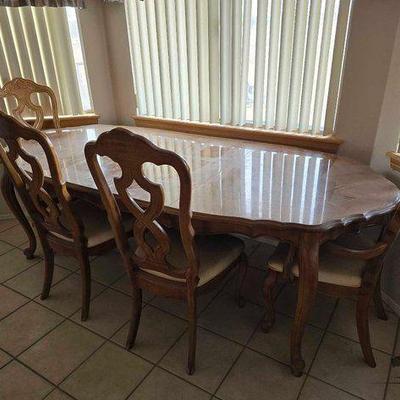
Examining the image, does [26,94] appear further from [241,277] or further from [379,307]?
[379,307]

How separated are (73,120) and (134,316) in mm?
1818

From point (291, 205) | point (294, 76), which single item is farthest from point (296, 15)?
point (291, 205)

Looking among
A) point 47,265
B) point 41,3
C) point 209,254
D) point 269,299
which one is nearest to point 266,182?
point 209,254

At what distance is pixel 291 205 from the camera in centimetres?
127

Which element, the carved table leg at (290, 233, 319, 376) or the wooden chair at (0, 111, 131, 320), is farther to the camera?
the wooden chair at (0, 111, 131, 320)

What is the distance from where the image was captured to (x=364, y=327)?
4.57 feet

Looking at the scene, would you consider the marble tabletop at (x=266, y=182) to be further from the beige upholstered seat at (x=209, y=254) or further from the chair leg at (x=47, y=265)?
the chair leg at (x=47, y=265)

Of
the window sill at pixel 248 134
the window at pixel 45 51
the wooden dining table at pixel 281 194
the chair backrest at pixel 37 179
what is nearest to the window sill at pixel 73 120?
the window at pixel 45 51

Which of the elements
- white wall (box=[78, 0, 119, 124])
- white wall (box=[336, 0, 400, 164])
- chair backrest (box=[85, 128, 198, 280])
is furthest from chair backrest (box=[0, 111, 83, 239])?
white wall (box=[336, 0, 400, 164])

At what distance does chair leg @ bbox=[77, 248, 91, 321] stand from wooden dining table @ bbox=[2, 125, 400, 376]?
31cm

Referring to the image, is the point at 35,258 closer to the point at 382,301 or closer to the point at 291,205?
the point at 291,205

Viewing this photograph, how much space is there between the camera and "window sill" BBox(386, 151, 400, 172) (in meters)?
1.55

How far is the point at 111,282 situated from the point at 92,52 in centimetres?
179

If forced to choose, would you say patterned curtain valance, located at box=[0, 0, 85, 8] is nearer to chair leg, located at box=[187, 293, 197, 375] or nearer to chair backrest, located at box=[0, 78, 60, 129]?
chair backrest, located at box=[0, 78, 60, 129]
